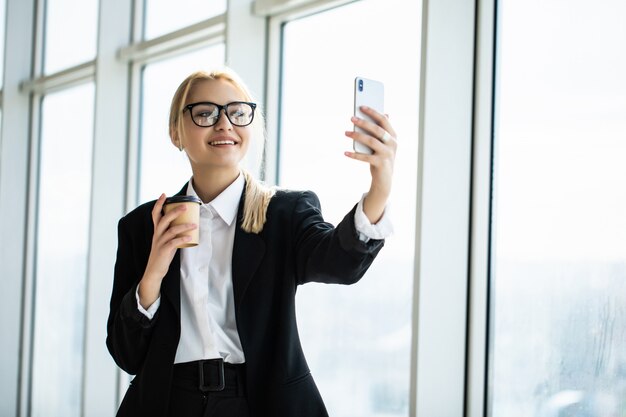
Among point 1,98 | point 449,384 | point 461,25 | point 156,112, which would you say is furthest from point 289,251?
point 1,98

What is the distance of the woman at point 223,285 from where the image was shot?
142cm

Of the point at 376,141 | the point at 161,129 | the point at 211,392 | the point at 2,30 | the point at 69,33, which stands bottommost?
the point at 211,392

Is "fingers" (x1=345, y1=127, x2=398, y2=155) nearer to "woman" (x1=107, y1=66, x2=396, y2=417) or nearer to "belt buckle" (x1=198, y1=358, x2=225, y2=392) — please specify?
"woman" (x1=107, y1=66, x2=396, y2=417)

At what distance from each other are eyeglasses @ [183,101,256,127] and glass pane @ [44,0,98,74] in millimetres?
2837

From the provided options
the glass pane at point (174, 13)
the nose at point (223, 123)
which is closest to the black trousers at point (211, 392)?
the nose at point (223, 123)

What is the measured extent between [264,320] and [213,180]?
36 centimetres

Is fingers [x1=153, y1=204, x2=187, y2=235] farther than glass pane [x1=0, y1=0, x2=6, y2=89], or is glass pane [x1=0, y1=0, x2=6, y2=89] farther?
glass pane [x1=0, y1=0, x2=6, y2=89]

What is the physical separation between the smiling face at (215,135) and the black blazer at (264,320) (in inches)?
4.9

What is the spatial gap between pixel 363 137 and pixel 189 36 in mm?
2446

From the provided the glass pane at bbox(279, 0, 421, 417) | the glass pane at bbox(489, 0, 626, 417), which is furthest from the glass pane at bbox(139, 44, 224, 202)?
the glass pane at bbox(489, 0, 626, 417)

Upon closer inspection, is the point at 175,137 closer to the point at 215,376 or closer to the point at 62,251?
the point at 215,376

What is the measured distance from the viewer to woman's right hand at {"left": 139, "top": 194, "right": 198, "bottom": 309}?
145 centimetres

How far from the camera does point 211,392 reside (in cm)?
142

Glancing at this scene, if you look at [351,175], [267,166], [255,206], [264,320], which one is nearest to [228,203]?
[255,206]
